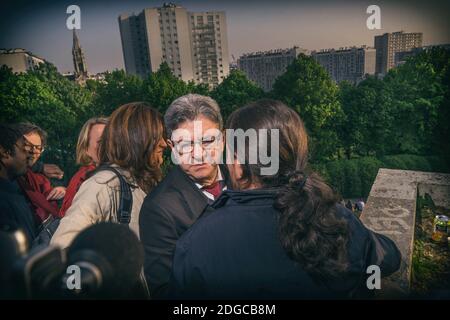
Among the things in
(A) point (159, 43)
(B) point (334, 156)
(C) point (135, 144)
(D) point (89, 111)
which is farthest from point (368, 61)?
(C) point (135, 144)

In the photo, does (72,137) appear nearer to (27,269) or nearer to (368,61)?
(27,269)

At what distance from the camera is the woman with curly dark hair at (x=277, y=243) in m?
1.58

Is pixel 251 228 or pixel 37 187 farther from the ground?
pixel 251 228

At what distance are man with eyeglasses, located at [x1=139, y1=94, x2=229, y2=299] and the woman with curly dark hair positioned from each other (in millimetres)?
226

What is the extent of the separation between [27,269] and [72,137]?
2387 centimetres

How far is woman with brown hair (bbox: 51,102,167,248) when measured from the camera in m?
2.23

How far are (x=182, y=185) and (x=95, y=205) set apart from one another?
0.59 metres

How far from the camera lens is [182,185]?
2.26 m

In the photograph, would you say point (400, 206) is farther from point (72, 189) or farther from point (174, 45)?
point (174, 45)

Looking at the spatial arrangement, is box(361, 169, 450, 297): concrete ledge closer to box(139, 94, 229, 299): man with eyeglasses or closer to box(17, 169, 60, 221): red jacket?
box(139, 94, 229, 299): man with eyeglasses

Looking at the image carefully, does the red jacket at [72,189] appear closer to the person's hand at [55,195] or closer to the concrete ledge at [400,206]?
the person's hand at [55,195]

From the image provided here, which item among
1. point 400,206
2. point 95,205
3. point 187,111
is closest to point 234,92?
point 400,206

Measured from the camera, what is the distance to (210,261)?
1584 millimetres

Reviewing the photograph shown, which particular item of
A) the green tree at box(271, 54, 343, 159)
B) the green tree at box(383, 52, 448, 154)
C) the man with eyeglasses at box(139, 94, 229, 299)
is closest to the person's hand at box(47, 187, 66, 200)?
the man with eyeglasses at box(139, 94, 229, 299)
